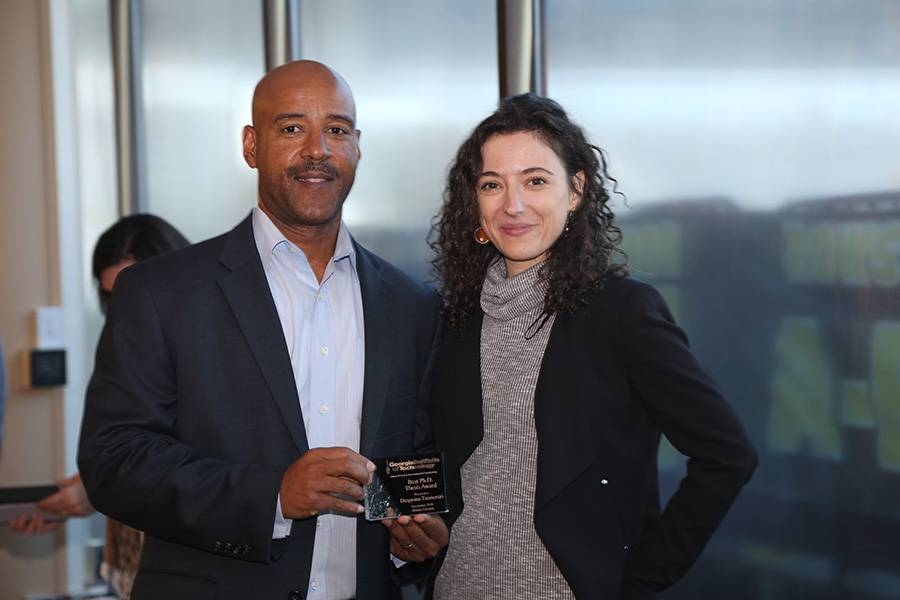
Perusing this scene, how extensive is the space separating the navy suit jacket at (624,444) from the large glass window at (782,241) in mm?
441

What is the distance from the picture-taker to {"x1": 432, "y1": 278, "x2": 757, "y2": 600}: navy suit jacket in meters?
1.70

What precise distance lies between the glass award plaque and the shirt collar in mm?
632

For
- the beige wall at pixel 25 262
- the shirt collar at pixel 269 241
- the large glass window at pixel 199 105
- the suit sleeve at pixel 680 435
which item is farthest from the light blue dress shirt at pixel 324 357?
the beige wall at pixel 25 262

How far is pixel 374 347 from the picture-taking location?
6.76 ft

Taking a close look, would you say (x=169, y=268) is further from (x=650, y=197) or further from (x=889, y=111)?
(x=889, y=111)

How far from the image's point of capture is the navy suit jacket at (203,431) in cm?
179

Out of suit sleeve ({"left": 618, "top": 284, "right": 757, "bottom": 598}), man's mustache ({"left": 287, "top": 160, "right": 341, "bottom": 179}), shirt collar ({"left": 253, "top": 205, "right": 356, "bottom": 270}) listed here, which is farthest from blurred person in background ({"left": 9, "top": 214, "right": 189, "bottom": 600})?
suit sleeve ({"left": 618, "top": 284, "right": 757, "bottom": 598})

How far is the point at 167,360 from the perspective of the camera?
1.88 metres

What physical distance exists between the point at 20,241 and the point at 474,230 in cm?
294

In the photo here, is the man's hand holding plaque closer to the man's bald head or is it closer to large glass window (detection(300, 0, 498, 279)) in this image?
the man's bald head

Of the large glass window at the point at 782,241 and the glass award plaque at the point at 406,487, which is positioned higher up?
the large glass window at the point at 782,241

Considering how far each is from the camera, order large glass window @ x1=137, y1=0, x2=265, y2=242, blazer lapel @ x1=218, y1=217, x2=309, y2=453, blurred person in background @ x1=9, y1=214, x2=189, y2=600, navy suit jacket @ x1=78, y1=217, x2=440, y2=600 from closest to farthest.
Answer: navy suit jacket @ x1=78, y1=217, x2=440, y2=600, blazer lapel @ x1=218, y1=217, x2=309, y2=453, blurred person in background @ x1=9, y1=214, x2=189, y2=600, large glass window @ x1=137, y1=0, x2=265, y2=242

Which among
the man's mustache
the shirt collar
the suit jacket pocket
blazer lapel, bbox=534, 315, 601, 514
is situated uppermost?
the man's mustache

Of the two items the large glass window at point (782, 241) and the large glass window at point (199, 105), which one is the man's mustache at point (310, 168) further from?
the large glass window at point (199, 105)
